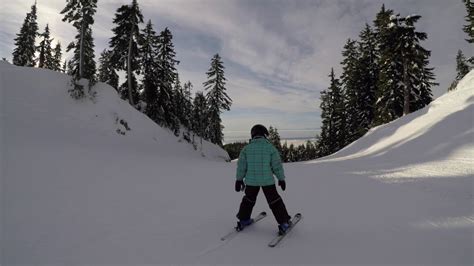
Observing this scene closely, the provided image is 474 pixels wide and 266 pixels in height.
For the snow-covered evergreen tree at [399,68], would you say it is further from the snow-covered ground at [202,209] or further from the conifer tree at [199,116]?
the conifer tree at [199,116]

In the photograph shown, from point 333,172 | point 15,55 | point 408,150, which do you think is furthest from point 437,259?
point 15,55

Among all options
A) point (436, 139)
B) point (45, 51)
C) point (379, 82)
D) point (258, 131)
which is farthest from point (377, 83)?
point (45, 51)

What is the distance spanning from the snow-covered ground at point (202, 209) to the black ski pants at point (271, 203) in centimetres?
Result: 33

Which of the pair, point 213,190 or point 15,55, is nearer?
point 213,190

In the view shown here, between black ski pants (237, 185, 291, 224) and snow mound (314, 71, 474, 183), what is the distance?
6.93 m

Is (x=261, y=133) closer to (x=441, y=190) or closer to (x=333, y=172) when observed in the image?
(x=441, y=190)

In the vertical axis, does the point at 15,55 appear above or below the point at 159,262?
above

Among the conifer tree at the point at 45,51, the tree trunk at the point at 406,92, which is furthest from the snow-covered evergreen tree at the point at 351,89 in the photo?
the conifer tree at the point at 45,51

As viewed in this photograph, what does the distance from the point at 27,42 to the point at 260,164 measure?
47523mm

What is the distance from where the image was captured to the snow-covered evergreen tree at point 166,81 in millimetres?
30531

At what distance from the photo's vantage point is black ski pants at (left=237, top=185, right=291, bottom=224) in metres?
4.48

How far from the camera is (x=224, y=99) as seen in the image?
40.5m

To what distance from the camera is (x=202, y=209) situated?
5.91 meters

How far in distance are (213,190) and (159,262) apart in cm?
465
